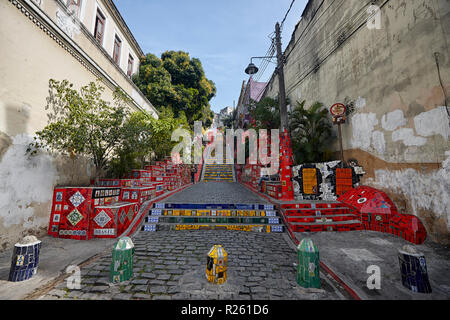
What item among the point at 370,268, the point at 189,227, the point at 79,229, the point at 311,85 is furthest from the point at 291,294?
the point at 311,85

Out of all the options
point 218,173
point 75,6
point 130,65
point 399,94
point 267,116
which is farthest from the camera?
point 218,173

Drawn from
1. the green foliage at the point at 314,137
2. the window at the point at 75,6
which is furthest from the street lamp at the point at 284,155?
the window at the point at 75,6

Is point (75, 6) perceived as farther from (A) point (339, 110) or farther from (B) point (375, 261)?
(B) point (375, 261)

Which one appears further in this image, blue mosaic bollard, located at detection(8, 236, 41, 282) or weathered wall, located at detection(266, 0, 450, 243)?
weathered wall, located at detection(266, 0, 450, 243)

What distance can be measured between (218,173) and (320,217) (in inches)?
554

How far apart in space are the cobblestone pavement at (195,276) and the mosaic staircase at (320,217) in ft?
4.10

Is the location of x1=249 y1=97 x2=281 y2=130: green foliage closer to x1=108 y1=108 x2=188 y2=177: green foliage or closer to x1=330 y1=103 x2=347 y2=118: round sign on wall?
x1=330 y1=103 x2=347 y2=118: round sign on wall

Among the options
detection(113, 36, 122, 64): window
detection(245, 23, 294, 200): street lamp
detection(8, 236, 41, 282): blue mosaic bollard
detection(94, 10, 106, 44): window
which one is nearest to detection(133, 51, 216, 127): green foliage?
detection(113, 36, 122, 64): window

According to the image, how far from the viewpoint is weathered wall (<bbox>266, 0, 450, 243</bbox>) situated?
4.64m

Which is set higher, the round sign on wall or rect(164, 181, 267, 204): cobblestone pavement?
the round sign on wall

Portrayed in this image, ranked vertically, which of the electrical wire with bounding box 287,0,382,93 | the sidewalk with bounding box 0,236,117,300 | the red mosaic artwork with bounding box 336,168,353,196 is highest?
the electrical wire with bounding box 287,0,382,93

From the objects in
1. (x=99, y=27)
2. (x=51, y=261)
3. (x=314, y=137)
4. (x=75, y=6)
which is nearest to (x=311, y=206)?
(x=314, y=137)

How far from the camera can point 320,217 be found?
18.9 feet

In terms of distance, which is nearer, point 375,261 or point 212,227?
point 375,261
